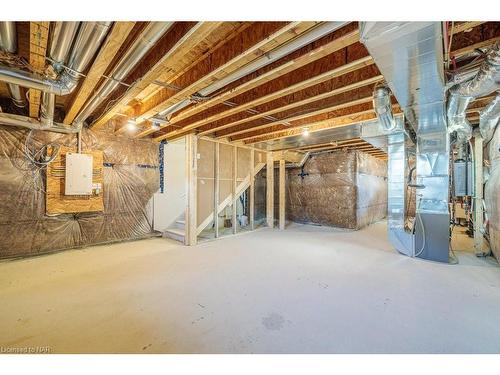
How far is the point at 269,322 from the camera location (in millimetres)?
1640

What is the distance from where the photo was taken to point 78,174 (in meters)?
3.65

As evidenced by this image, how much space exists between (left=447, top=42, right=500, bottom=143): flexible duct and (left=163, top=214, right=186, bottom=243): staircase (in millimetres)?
4360

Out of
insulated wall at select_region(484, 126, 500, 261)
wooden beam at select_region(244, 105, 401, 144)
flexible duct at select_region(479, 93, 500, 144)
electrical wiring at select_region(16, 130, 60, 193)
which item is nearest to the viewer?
flexible duct at select_region(479, 93, 500, 144)

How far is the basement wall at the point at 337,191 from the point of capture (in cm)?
557

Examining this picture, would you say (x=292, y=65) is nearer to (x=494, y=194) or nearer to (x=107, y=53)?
(x=107, y=53)

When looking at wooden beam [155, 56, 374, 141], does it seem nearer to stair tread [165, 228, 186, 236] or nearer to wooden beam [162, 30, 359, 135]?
wooden beam [162, 30, 359, 135]

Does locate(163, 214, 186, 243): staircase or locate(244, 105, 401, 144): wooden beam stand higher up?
locate(244, 105, 401, 144): wooden beam

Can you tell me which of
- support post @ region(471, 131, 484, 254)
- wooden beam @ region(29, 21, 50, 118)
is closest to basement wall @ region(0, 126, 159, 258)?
wooden beam @ region(29, 21, 50, 118)

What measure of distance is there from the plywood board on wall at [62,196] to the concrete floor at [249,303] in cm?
82

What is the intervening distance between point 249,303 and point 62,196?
3.64 meters

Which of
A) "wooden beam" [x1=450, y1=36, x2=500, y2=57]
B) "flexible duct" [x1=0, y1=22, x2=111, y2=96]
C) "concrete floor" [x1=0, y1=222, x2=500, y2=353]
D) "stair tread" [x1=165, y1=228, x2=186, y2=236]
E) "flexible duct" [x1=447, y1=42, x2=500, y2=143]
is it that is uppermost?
"wooden beam" [x1=450, y1=36, x2=500, y2=57]

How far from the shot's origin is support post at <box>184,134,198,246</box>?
4.04m

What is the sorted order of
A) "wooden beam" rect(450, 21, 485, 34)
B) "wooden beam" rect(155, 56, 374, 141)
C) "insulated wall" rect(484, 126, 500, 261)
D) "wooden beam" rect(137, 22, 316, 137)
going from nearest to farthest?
"wooden beam" rect(450, 21, 485, 34) → "wooden beam" rect(137, 22, 316, 137) → "wooden beam" rect(155, 56, 374, 141) → "insulated wall" rect(484, 126, 500, 261)

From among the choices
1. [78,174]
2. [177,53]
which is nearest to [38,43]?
[177,53]
